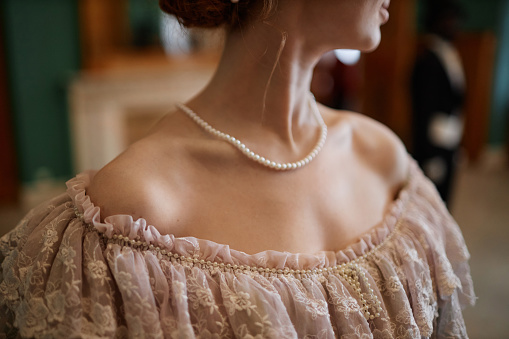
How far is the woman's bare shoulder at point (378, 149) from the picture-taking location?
3.34 feet

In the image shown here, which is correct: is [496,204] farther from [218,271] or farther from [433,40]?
[218,271]

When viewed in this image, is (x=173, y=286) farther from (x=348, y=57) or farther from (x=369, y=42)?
(x=348, y=57)

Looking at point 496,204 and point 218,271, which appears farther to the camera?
point 496,204

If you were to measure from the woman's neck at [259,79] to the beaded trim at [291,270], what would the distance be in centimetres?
25

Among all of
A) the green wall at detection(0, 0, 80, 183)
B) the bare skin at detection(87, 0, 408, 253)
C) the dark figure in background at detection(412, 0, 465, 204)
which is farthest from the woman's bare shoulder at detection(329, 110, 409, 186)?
the green wall at detection(0, 0, 80, 183)

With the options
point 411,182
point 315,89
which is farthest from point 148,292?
point 315,89

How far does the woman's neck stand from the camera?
0.84m

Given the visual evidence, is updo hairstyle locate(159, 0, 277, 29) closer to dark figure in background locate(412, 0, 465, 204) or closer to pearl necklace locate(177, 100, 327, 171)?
pearl necklace locate(177, 100, 327, 171)

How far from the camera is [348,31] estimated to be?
0.81 m

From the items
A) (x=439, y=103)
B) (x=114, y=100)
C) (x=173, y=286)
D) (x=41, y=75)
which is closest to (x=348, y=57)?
(x=114, y=100)

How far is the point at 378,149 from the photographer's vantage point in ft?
3.38

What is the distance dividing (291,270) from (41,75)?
12.1 ft

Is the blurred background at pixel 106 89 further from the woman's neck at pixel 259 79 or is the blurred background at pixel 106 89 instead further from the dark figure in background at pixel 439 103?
the woman's neck at pixel 259 79

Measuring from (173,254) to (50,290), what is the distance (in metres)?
0.18
